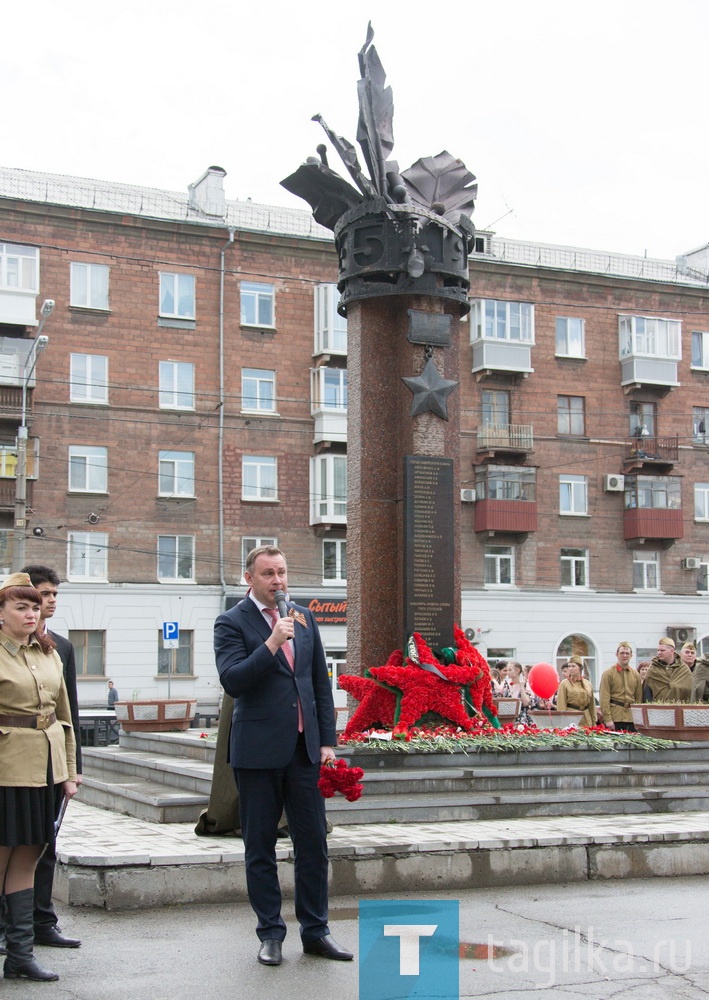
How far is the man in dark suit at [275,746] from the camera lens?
5980 mm

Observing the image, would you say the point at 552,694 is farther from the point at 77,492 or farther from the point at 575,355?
the point at 575,355

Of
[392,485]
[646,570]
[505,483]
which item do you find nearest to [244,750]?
[392,485]

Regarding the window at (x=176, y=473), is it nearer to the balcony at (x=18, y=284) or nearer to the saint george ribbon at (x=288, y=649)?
the balcony at (x=18, y=284)

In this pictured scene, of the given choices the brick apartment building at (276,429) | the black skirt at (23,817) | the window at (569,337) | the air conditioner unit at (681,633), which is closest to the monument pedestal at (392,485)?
the black skirt at (23,817)

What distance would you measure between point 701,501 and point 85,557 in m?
20.7

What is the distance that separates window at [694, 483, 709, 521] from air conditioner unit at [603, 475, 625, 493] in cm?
Answer: 327

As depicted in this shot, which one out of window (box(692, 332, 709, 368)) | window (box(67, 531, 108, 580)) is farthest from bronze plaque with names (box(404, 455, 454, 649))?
window (box(692, 332, 709, 368))

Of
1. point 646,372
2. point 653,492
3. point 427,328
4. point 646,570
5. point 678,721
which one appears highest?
point 646,372

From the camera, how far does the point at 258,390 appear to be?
122 feet

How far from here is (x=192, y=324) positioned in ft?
119

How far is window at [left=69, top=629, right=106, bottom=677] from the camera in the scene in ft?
112

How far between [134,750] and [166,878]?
793 centimetres

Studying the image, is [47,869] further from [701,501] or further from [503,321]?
[701,501]

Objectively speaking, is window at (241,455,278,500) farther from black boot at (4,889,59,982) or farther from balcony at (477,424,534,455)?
black boot at (4,889,59,982)
